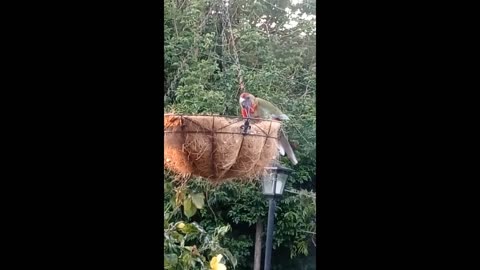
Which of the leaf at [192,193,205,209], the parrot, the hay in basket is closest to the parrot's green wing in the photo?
the parrot

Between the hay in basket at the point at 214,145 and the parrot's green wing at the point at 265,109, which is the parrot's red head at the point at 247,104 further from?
the hay in basket at the point at 214,145

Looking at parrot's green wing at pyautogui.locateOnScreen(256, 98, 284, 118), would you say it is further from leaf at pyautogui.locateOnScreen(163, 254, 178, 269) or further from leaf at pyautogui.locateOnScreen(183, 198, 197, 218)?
leaf at pyautogui.locateOnScreen(163, 254, 178, 269)

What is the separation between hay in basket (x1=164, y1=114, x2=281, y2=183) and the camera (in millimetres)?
1018

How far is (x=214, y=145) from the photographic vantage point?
3.35 feet

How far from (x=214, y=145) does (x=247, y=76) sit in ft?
3.90

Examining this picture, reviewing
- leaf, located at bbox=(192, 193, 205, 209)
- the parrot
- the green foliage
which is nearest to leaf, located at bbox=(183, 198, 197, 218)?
leaf, located at bbox=(192, 193, 205, 209)

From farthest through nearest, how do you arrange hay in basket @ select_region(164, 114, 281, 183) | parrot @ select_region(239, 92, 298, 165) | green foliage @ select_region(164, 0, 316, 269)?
green foliage @ select_region(164, 0, 316, 269)
parrot @ select_region(239, 92, 298, 165)
hay in basket @ select_region(164, 114, 281, 183)

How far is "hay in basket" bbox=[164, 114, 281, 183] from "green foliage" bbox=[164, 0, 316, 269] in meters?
0.95

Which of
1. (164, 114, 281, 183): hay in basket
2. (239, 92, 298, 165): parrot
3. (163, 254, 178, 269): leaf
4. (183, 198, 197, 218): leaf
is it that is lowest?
(163, 254, 178, 269): leaf

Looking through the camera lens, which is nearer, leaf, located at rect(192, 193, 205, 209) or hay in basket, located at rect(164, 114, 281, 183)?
hay in basket, located at rect(164, 114, 281, 183)

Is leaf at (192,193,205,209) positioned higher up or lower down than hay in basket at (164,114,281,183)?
lower down

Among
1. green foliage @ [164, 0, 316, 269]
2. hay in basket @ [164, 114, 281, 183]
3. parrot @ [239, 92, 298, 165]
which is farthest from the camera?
green foliage @ [164, 0, 316, 269]

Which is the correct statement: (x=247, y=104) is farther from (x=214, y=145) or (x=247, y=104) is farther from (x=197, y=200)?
(x=214, y=145)
